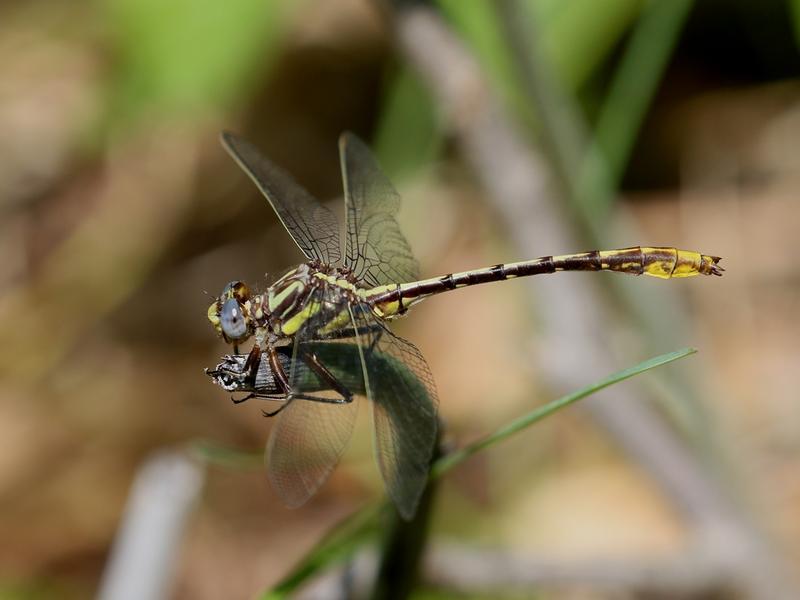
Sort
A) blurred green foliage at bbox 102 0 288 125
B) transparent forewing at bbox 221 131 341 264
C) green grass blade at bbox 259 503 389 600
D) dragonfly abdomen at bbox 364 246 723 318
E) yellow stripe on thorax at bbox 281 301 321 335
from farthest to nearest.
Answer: blurred green foliage at bbox 102 0 288 125 < transparent forewing at bbox 221 131 341 264 < dragonfly abdomen at bbox 364 246 723 318 < yellow stripe on thorax at bbox 281 301 321 335 < green grass blade at bbox 259 503 389 600

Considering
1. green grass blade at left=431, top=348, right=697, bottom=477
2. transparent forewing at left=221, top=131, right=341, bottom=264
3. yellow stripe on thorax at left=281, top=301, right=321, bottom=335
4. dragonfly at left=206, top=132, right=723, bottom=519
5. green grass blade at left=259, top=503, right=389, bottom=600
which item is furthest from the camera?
transparent forewing at left=221, top=131, right=341, bottom=264

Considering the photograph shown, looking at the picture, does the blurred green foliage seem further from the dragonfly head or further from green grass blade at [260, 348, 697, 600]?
green grass blade at [260, 348, 697, 600]

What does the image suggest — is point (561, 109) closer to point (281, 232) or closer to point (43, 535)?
point (281, 232)

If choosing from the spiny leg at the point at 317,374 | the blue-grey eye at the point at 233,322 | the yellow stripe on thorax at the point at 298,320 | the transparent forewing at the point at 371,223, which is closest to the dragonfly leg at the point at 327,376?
the spiny leg at the point at 317,374

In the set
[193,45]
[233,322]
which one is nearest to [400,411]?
[233,322]

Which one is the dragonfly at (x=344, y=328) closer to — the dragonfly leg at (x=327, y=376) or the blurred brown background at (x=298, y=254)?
the dragonfly leg at (x=327, y=376)

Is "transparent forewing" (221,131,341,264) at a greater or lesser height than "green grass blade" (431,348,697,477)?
greater

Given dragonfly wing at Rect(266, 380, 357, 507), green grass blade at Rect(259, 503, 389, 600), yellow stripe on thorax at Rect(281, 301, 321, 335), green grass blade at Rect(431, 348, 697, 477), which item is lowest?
green grass blade at Rect(259, 503, 389, 600)

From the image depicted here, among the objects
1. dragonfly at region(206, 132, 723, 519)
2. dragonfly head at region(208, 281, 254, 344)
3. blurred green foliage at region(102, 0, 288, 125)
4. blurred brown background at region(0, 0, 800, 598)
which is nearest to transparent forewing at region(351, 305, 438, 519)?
dragonfly at region(206, 132, 723, 519)
